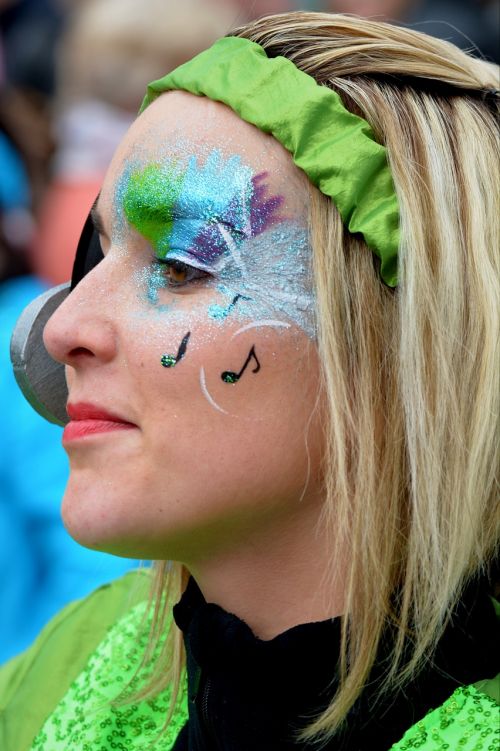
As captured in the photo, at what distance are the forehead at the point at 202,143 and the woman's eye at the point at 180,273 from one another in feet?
0.51

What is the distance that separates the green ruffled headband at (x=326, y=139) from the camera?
5.41 feet

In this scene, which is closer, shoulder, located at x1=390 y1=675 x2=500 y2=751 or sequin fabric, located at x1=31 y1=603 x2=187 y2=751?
shoulder, located at x1=390 y1=675 x2=500 y2=751

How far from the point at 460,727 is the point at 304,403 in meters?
0.51

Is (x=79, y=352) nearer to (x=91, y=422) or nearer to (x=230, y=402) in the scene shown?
(x=91, y=422)

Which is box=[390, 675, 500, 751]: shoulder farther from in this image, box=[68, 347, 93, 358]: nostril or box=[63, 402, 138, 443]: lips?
box=[68, 347, 93, 358]: nostril

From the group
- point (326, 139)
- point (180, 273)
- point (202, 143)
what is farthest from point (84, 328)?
point (326, 139)

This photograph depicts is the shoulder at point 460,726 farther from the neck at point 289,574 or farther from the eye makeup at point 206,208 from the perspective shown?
the eye makeup at point 206,208

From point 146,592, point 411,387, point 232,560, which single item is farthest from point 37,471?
point 411,387

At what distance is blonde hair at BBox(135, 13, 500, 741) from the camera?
1.65 m

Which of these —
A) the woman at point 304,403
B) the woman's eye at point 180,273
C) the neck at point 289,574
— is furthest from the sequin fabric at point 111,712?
the woman's eye at point 180,273

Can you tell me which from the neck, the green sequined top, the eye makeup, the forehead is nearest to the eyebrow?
the forehead

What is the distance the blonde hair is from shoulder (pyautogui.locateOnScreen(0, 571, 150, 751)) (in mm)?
555

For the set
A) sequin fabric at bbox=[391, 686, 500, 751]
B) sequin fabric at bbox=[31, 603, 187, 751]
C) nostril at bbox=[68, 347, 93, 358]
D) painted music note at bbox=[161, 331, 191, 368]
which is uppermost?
nostril at bbox=[68, 347, 93, 358]

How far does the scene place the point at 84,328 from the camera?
1.68 metres
